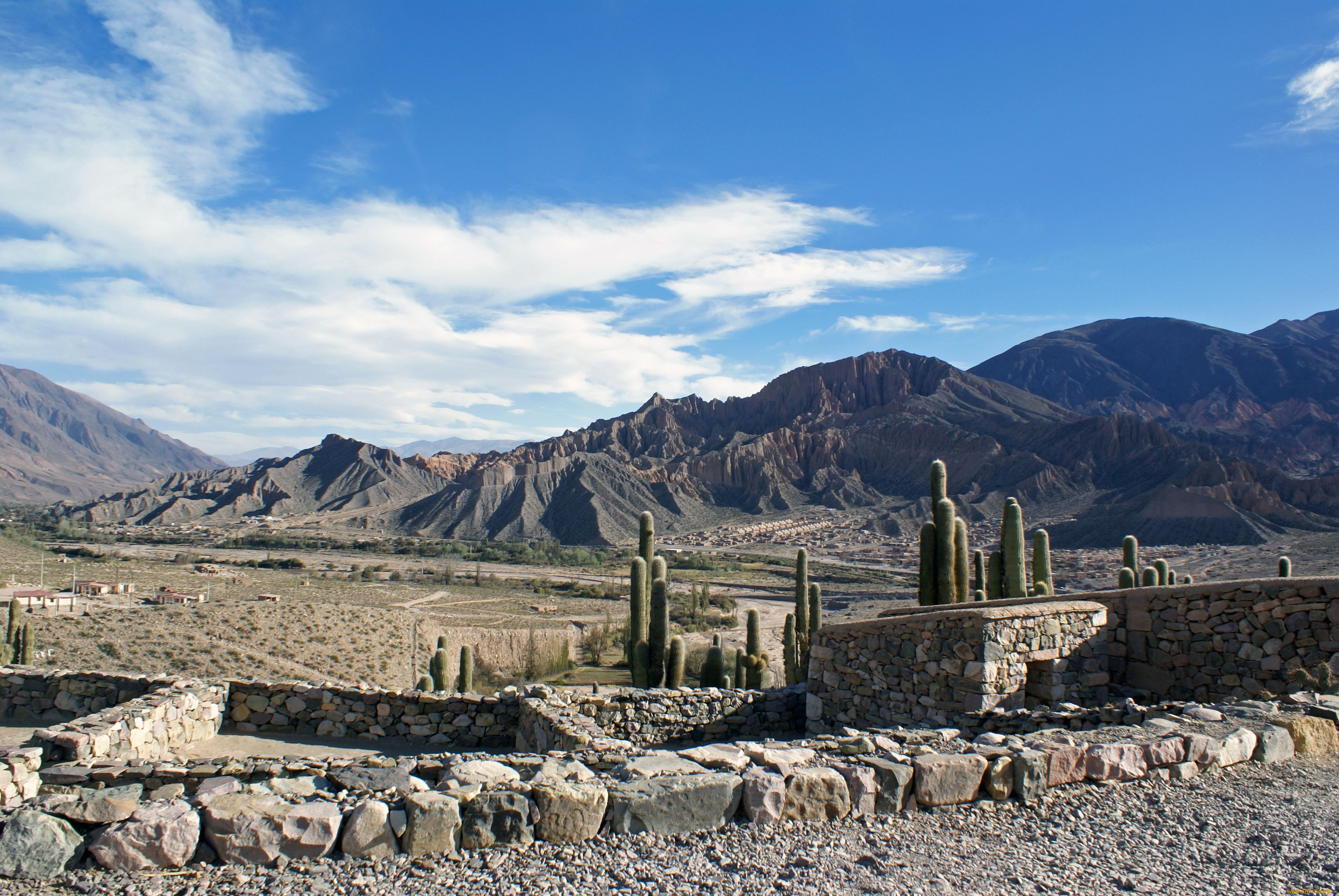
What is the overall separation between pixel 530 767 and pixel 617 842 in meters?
1.10

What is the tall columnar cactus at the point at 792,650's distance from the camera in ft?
68.0

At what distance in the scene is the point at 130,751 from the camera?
7688 mm

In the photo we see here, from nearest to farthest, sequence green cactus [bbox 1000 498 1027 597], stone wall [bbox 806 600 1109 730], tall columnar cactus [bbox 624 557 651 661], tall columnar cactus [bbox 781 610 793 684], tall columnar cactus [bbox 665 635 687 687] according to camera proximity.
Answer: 1. stone wall [bbox 806 600 1109 730]
2. green cactus [bbox 1000 498 1027 597]
3. tall columnar cactus [bbox 665 635 687 687]
4. tall columnar cactus [bbox 624 557 651 661]
5. tall columnar cactus [bbox 781 610 793 684]

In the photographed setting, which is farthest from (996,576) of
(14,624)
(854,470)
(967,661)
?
(854,470)

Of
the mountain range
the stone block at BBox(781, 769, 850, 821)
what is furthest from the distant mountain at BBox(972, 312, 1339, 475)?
the stone block at BBox(781, 769, 850, 821)

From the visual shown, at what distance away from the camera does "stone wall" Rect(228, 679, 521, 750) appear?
924 centimetres

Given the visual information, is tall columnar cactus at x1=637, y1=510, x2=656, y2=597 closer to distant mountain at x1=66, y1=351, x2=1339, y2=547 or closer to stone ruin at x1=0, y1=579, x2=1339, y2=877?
stone ruin at x1=0, y1=579, x2=1339, y2=877

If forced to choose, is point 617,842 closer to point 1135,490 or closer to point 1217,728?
point 1217,728

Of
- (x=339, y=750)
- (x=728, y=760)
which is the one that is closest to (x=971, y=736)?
(x=728, y=760)

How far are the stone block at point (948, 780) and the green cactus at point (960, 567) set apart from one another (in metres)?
10.7

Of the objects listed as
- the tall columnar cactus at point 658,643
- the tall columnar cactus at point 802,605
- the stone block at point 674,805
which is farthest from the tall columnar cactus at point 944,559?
the stone block at point 674,805

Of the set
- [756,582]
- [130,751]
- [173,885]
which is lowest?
[756,582]

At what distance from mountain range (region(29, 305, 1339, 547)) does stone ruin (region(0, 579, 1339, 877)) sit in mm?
74918

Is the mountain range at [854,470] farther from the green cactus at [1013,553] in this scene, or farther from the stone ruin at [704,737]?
the stone ruin at [704,737]
